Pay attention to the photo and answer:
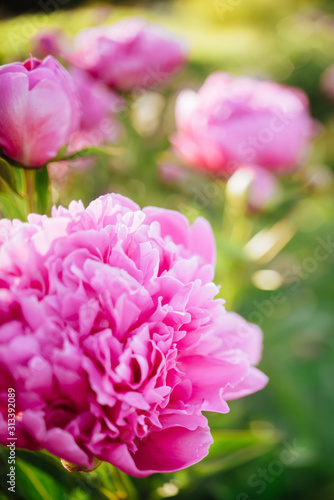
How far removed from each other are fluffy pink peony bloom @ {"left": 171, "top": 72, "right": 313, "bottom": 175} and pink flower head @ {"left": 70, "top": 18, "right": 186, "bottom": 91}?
83 mm

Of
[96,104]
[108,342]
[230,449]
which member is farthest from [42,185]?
[96,104]

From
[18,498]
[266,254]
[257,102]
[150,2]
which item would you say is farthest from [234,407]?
[150,2]

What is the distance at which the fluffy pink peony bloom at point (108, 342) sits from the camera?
0.87 feet

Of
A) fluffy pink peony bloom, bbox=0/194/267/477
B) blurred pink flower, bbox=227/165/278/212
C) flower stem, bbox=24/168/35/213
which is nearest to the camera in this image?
fluffy pink peony bloom, bbox=0/194/267/477

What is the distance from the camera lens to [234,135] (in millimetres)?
737

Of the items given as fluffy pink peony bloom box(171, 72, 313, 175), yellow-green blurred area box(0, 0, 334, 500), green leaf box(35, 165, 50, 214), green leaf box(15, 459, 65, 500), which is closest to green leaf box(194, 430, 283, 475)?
yellow-green blurred area box(0, 0, 334, 500)

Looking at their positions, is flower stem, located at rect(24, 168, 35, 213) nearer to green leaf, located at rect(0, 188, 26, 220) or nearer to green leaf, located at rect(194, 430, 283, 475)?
green leaf, located at rect(0, 188, 26, 220)

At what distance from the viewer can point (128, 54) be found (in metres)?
0.80

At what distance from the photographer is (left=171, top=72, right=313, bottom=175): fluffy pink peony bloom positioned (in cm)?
74

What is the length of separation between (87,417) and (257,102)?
638mm

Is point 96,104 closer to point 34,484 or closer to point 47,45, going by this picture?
point 47,45

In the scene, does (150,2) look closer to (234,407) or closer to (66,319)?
(234,407)

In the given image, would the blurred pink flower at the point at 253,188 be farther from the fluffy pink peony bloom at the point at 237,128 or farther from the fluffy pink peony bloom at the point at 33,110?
the fluffy pink peony bloom at the point at 33,110

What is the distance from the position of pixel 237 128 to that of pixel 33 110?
0.46 m
